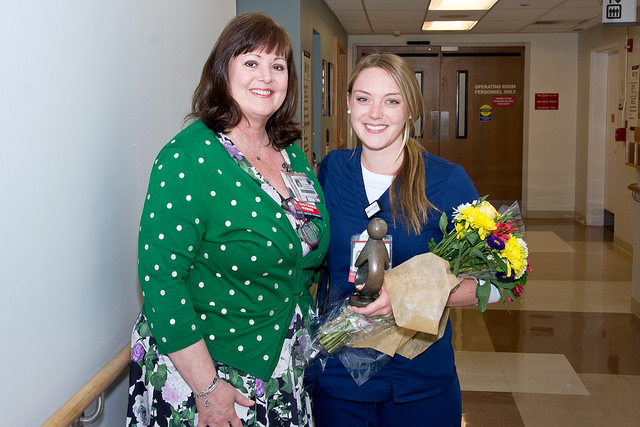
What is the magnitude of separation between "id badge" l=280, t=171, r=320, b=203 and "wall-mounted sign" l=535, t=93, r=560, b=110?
9632 mm

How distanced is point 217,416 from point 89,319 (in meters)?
0.48

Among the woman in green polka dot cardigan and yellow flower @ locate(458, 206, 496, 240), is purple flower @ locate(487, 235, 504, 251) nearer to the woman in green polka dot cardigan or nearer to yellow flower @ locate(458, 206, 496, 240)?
yellow flower @ locate(458, 206, 496, 240)

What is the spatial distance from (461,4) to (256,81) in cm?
660

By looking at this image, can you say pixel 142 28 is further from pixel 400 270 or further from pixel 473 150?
pixel 473 150

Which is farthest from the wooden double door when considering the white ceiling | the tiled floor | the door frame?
the tiled floor

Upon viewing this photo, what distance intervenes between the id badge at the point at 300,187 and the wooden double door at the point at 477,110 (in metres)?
9.53

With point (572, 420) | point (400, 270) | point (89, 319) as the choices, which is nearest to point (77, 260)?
point (89, 319)

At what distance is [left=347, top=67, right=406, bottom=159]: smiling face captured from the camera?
6.57 feet

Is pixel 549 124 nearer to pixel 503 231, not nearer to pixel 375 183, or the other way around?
pixel 375 183

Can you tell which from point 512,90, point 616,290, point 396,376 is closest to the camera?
point 396,376

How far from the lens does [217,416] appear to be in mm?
1713

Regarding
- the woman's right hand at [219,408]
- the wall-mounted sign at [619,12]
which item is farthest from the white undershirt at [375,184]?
the wall-mounted sign at [619,12]

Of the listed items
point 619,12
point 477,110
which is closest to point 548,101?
point 477,110

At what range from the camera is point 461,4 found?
7777mm
